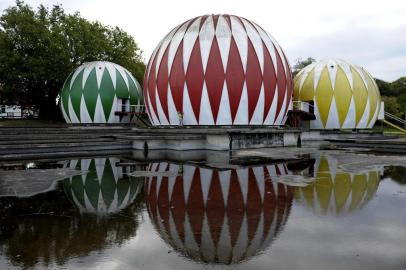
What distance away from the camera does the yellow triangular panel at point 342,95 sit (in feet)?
71.9

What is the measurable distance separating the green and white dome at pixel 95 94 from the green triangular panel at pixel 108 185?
51.6 feet

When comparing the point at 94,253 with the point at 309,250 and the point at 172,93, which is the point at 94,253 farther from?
the point at 172,93

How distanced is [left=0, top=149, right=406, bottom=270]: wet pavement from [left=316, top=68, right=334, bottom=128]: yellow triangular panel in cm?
1462

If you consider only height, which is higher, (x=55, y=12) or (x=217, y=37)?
(x=55, y=12)

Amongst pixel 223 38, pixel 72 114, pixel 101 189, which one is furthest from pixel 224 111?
pixel 72 114

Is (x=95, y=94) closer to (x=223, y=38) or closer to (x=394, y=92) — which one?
(x=223, y=38)

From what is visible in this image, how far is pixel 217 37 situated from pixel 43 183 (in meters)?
12.6

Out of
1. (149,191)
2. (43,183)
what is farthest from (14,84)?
(149,191)

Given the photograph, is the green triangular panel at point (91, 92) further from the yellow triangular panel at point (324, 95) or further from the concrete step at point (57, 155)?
the yellow triangular panel at point (324, 95)

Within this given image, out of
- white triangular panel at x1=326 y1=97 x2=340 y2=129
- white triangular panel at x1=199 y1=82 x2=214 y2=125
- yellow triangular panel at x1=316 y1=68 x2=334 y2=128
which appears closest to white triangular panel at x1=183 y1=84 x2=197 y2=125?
white triangular panel at x1=199 y1=82 x2=214 y2=125

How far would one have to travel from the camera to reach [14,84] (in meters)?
23.7

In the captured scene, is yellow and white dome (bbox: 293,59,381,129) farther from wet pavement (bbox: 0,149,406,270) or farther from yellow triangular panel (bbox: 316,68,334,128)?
wet pavement (bbox: 0,149,406,270)

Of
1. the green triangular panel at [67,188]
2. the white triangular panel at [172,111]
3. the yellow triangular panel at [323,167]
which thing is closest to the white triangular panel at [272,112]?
the white triangular panel at [172,111]

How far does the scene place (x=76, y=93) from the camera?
23.7 metres
